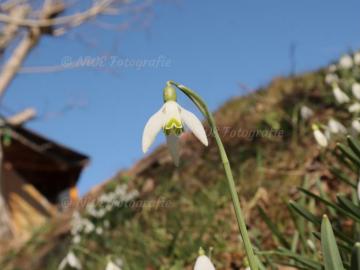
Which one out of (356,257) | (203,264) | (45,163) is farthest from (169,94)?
(45,163)

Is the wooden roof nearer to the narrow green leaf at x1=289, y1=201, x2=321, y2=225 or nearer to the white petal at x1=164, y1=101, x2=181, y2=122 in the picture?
the narrow green leaf at x1=289, y1=201, x2=321, y2=225

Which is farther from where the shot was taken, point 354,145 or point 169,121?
point 354,145

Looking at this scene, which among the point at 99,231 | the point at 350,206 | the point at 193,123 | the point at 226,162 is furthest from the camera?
the point at 99,231

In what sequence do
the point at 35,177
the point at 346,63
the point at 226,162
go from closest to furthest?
the point at 226,162, the point at 346,63, the point at 35,177

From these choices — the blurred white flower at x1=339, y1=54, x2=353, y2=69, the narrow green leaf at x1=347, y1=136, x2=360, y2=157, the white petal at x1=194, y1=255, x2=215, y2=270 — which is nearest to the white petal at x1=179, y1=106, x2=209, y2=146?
the white petal at x1=194, y1=255, x2=215, y2=270

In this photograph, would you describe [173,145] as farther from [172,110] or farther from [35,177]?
[35,177]

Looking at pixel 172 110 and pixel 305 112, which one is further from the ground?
pixel 305 112

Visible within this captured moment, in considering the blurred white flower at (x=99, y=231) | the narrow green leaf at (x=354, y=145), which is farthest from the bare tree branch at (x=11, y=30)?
the narrow green leaf at (x=354, y=145)
